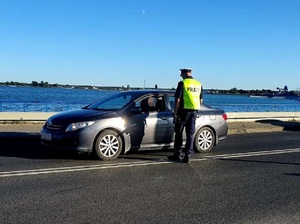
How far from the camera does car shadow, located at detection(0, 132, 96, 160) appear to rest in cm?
891

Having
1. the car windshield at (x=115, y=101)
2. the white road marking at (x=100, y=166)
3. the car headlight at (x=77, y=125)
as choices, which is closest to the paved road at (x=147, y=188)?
the white road marking at (x=100, y=166)

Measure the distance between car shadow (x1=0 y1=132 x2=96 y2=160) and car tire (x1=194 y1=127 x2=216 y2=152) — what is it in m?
2.61

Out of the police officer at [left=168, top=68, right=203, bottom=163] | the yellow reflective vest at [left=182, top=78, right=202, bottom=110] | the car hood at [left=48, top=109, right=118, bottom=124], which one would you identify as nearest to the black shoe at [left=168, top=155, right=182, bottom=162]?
the police officer at [left=168, top=68, right=203, bottom=163]

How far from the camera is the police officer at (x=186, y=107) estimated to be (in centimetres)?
837

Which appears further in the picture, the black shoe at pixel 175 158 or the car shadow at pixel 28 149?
the car shadow at pixel 28 149

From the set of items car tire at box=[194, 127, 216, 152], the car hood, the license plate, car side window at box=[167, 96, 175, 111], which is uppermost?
car side window at box=[167, 96, 175, 111]

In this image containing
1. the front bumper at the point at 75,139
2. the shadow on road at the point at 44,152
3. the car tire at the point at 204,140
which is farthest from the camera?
the car tire at the point at 204,140

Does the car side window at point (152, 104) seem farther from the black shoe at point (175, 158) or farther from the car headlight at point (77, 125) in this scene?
the car headlight at point (77, 125)

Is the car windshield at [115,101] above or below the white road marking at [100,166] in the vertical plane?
above

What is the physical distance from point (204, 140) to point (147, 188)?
3968 millimetres

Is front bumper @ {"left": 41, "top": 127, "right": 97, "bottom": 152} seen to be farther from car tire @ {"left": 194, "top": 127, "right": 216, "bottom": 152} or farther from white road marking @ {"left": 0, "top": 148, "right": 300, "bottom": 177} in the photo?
car tire @ {"left": 194, "top": 127, "right": 216, "bottom": 152}

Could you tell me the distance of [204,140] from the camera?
32.6 feet

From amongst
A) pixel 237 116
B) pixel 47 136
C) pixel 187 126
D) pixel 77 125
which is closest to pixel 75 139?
pixel 77 125

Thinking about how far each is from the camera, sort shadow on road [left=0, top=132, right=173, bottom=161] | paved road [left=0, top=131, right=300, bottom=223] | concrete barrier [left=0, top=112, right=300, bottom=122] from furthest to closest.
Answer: concrete barrier [left=0, top=112, right=300, bottom=122] < shadow on road [left=0, top=132, right=173, bottom=161] < paved road [left=0, top=131, right=300, bottom=223]
